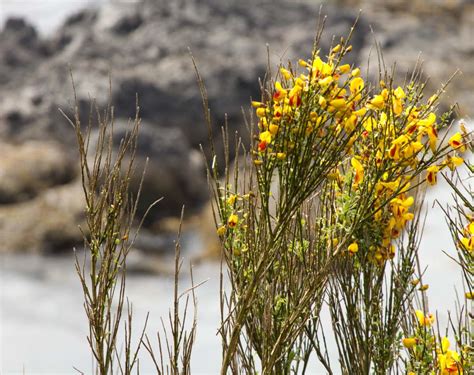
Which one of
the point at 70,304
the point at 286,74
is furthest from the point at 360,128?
the point at 70,304

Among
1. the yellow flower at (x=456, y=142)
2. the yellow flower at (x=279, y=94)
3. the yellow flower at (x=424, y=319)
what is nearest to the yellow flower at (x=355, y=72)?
the yellow flower at (x=279, y=94)

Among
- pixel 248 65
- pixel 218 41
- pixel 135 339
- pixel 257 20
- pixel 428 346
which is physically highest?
pixel 257 20

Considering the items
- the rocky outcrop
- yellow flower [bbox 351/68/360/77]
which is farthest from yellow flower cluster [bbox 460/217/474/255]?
the rocky outcrop

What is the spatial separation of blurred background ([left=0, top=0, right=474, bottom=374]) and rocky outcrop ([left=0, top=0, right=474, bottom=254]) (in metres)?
0.04

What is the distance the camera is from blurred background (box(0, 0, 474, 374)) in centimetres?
1064

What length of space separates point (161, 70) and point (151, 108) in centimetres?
111

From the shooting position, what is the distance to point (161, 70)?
17.6m

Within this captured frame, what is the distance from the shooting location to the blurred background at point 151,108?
34.9ft

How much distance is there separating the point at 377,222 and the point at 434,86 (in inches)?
568

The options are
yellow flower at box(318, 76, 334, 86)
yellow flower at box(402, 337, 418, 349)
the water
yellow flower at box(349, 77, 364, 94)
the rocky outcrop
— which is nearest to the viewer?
yellow flower at box(318, 76, 334, 86)

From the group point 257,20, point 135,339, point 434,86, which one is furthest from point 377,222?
point 257,20

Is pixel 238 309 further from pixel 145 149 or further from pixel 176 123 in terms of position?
pixel 176 123

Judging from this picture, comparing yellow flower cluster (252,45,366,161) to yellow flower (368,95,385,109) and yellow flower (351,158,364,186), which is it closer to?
yellow flower (368,95,385,109)

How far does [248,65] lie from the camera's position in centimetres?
1725
